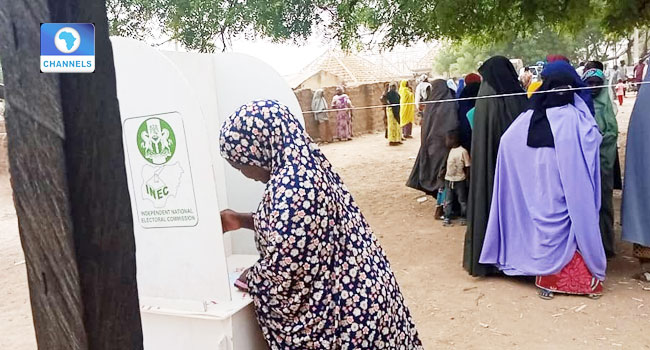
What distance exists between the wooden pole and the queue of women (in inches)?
32.4

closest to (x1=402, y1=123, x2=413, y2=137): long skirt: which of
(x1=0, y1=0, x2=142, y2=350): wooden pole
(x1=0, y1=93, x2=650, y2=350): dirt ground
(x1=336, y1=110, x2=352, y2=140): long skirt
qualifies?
→ (x1=336, y1=110, x2=352, y2=140): long skirt

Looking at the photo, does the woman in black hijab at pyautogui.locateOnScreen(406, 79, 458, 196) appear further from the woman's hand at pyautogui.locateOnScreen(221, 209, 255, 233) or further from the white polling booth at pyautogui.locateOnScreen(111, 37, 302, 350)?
the white polling booth at pyautogui.locateOnScreen(111, 37, 302, 350)

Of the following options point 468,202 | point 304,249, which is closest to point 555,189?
point 468,202

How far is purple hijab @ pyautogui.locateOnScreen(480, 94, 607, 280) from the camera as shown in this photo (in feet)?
13.3

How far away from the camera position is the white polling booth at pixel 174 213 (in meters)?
2.04

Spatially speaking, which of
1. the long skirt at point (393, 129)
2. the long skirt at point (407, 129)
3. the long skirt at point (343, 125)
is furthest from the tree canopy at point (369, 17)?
the long skirt at point (343, 125)

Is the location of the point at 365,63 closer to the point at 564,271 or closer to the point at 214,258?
the point at 564,271

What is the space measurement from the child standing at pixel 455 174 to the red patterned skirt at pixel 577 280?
84.3 inches

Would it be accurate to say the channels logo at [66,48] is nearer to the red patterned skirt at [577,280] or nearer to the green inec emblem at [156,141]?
the green inec emblem at [156,141]

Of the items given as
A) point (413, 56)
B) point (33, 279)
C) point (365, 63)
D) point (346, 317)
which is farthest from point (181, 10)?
point (413, 56)

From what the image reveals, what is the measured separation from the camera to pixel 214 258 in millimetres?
2062

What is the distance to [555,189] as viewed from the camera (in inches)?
163

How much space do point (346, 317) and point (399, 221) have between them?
5.01 m

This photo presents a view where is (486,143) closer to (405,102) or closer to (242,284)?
(242,284)
